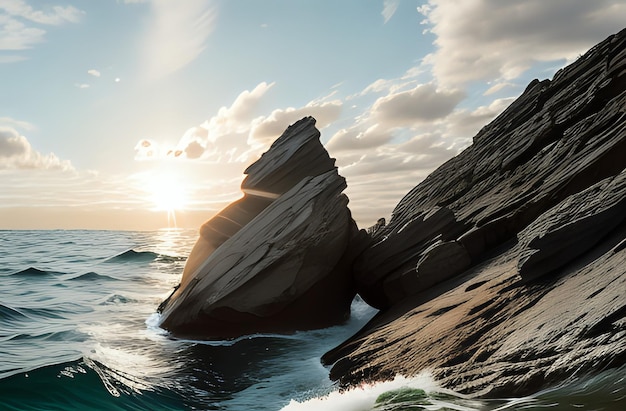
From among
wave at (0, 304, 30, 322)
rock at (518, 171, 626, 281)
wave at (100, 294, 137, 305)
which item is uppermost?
wave at (0, 304, 30, 322)

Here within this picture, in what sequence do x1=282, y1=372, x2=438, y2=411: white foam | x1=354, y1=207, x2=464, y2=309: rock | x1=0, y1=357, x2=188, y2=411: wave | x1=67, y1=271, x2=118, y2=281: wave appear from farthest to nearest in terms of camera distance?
x1=67, y1=271, x2=118, y2=281: wave → x1=354, y1=207, x2=464, y2=309: rock → x1=0, y1=357, x2=188, y2=411: wave → x1=282, y1=372, x2=438, y2=411: white foam

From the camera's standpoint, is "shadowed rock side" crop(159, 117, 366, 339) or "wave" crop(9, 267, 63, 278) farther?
"wave" crop(9, 267, 63, 278)

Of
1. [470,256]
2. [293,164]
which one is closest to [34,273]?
[293,164]

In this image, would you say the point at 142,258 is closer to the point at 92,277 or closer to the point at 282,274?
the point at 92,277

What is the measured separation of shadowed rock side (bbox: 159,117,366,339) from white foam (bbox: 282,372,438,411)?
22.1 feet

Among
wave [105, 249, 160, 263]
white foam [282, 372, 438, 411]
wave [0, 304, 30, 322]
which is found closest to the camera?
white foam [282, 372, 438, 411]

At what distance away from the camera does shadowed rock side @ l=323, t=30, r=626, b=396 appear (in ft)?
26.7

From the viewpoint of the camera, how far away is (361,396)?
10.2 m

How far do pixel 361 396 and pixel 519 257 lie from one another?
4745 mm

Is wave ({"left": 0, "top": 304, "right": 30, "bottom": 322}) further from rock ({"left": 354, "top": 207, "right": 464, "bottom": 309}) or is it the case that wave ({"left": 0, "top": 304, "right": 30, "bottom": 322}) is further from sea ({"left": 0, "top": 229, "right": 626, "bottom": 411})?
rock ({"left": 354, "top": 207, "right": 464, "bottom": 309})

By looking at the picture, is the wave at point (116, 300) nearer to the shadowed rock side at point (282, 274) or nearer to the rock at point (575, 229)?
the shadowed rock side at point (282, 274)

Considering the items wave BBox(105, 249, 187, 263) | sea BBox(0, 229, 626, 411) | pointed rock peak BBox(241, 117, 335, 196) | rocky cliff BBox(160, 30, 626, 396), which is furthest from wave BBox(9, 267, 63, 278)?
pointed rock peak BBox(241, 117, 335, 196)

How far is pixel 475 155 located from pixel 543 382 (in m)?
14.4

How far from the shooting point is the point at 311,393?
39.9 feet
